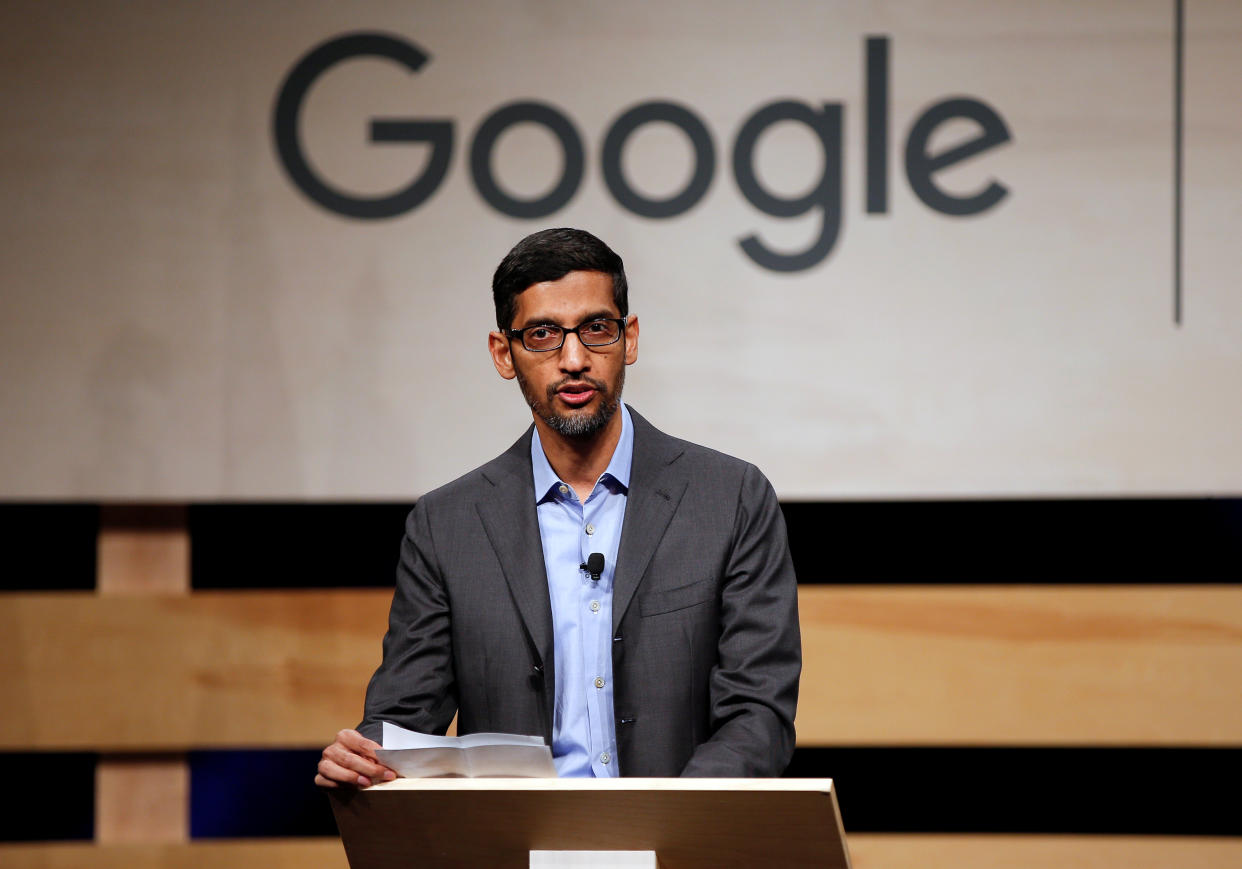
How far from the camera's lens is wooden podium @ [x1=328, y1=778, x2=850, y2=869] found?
→ 155 centimetres

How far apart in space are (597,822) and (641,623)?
0.57m

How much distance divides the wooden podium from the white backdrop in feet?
5.38

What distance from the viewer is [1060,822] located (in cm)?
343

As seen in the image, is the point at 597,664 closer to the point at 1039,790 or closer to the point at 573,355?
the point at 573,355

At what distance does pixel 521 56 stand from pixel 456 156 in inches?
11.9

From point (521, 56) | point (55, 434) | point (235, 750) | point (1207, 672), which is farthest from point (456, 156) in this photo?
point (1207, 672)

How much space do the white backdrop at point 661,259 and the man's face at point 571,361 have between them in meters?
1.09

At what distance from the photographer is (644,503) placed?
2246 mm

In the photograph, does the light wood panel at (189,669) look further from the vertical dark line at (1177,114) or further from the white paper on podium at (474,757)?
the vertical dark line at (1177,114)

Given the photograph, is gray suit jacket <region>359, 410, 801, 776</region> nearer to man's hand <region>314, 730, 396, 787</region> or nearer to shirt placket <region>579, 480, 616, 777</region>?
shirt placket <region>579, 480, 616, 777</region>

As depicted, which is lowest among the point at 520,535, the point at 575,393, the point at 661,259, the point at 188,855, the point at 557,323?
the point at 188,855

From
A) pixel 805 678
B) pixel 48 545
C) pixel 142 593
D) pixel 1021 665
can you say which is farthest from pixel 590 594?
pixel 48 545

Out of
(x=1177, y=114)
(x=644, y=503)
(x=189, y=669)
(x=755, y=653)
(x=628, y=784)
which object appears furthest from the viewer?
(x=189, y=669)

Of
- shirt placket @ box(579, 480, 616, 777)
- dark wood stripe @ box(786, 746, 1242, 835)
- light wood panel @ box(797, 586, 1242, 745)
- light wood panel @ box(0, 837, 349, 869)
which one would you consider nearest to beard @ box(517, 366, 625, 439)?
shirt placket @ box(579, 480, 616, 777)
